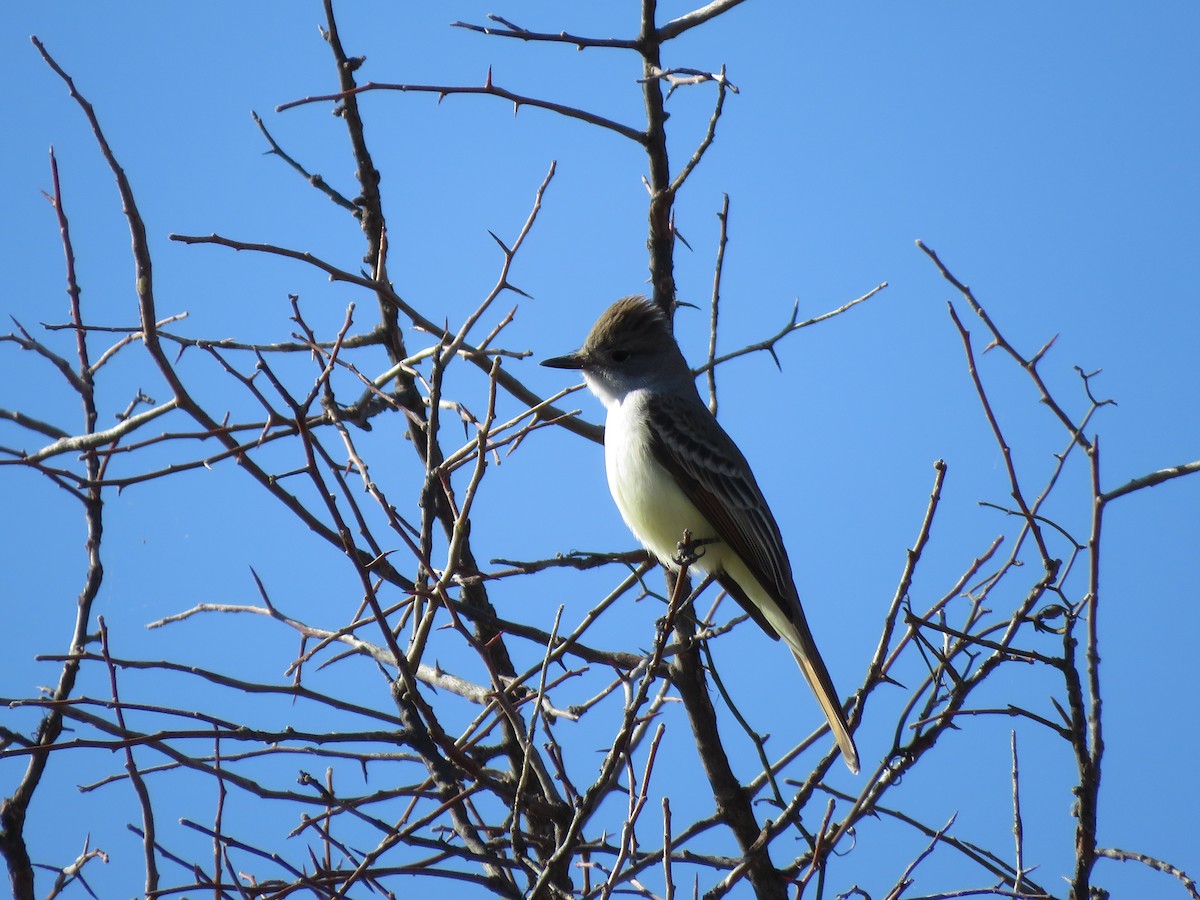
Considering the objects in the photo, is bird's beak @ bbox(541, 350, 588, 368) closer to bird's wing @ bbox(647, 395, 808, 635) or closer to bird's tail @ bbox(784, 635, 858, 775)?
bird's wing @ bbox(647, 395, 808, 635)

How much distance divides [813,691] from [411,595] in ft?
7.75

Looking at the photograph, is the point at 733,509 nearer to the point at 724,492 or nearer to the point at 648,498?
the point at 724,492

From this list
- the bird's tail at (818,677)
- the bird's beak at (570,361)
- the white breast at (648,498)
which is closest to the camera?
the bird's tail at (818,677)

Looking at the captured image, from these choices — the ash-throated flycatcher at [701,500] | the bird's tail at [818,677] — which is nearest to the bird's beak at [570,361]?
the ash-throated flycatcher at [701,500]

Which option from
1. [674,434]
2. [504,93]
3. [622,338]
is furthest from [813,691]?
[504,93]

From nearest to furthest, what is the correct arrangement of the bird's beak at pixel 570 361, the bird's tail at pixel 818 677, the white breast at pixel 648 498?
the bird's tail at pixel 818 677 < the white breast at pixel 648 498 < the bird's beak at pixel 570 361

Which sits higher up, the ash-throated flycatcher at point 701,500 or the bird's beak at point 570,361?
the bird's beak at point 570,361

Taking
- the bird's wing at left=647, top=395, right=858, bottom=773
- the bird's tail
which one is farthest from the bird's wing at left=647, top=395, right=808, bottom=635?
the bird's tail

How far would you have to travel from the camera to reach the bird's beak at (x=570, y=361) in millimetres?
5758

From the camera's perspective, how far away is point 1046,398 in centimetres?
327

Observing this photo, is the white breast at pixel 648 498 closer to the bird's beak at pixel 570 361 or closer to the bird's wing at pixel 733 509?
the bird's wing at pixel 733 509

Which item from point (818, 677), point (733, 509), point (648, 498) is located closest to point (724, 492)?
point (733, 509)

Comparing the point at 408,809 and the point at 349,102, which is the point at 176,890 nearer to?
the point at 408,809

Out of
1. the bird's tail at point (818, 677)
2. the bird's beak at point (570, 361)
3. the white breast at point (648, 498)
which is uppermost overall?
the bird's beak at point (570, 361)
